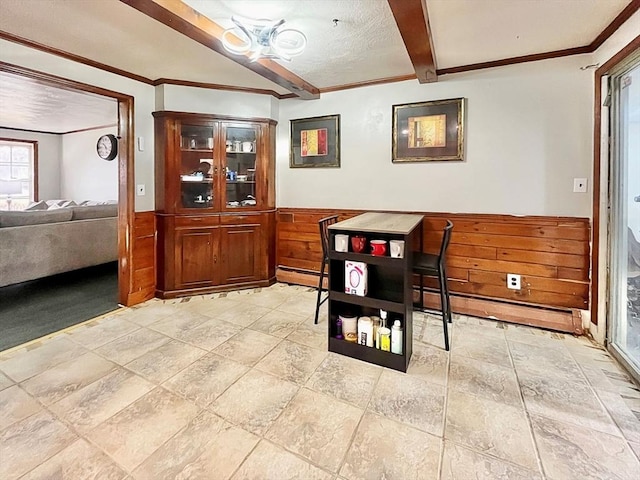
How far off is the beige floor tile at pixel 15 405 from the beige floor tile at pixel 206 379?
63 cm

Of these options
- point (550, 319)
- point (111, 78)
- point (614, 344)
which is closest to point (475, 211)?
point (550, 319)

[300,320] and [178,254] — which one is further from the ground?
[178,254]

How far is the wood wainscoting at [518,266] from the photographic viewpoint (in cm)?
267

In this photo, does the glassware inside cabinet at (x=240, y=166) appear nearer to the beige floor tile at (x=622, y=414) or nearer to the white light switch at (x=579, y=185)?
the white light switch at (x=579, y=185)

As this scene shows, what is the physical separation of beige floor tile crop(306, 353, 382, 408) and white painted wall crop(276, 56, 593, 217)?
1705 mm

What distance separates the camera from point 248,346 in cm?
239

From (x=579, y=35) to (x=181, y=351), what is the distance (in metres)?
3.61

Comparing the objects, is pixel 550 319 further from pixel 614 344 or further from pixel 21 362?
pixel 21 362

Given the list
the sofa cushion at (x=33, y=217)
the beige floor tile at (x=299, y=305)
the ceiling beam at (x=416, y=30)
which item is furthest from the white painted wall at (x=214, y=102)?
the beige floor tile at (x=299, y=305)

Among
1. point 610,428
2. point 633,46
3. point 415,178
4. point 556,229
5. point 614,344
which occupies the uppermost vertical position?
point 633,46

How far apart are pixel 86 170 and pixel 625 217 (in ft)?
26.8

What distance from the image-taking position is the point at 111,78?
3.00 meters

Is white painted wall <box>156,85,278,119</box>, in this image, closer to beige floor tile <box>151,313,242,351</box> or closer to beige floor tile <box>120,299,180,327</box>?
beige floor tile <box>120,299,180,327</box>

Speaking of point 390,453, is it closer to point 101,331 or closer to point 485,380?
point 485,380
